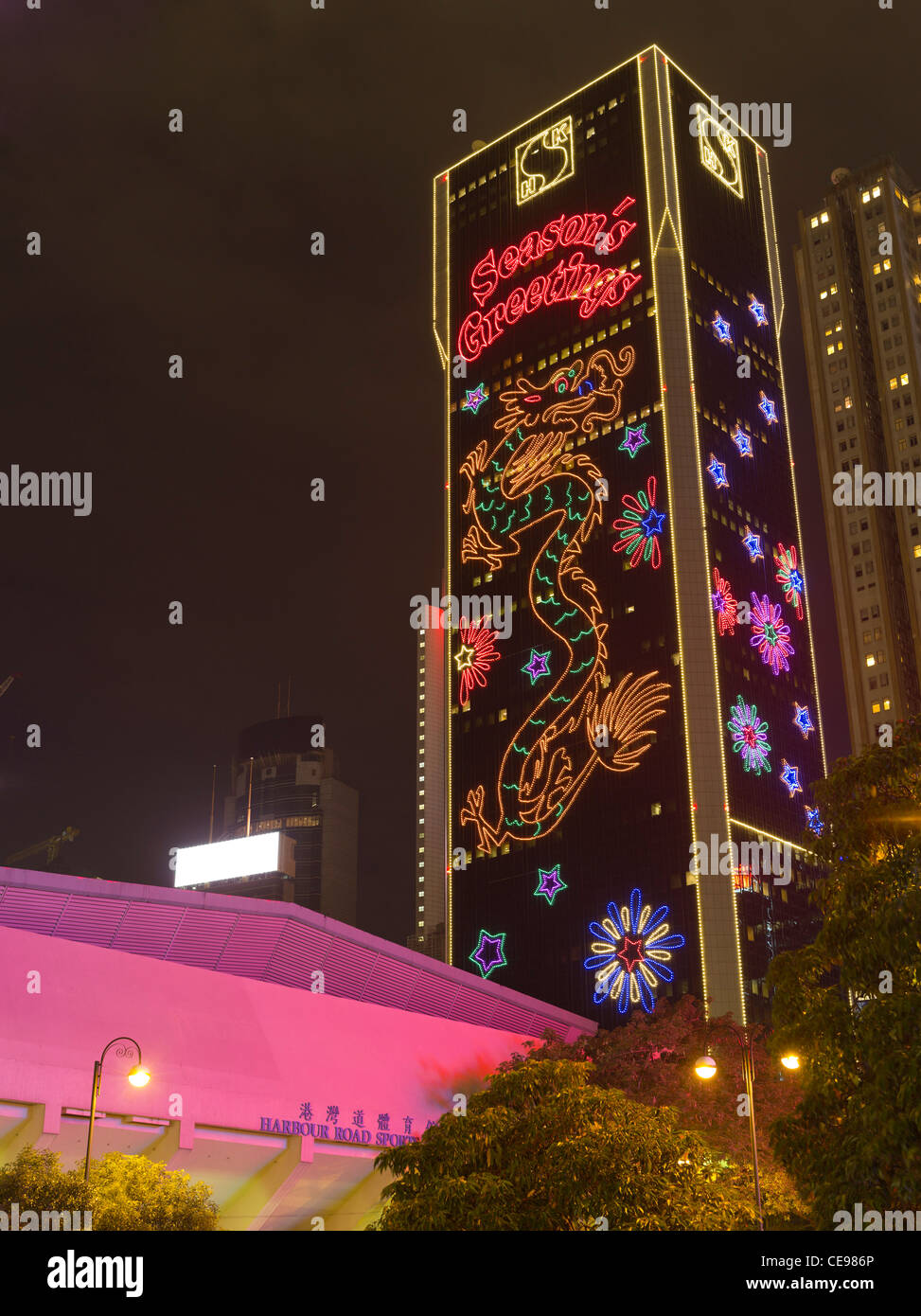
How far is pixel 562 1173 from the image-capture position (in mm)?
25219

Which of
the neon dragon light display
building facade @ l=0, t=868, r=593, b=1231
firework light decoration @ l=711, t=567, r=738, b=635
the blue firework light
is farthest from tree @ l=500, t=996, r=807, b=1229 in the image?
firework light decoration @ l=711, t=567, r=738, b=635

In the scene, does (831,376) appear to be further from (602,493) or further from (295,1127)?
(295,1127)

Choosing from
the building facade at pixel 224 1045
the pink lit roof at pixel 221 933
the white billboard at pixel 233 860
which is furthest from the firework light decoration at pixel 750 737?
the building facade at pixel 224 1045

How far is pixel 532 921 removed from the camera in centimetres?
11206

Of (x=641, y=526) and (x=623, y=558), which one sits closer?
(x=641, y=526)

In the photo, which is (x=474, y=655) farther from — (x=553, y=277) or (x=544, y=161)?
(x=544, y=161)

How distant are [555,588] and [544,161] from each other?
4889 centimetres

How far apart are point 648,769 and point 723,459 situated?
3092 centimetres

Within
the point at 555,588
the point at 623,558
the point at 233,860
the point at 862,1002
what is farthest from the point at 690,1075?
the point at 233,860

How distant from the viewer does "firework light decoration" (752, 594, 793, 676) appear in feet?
379

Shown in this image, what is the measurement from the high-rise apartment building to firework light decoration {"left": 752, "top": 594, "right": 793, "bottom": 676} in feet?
152

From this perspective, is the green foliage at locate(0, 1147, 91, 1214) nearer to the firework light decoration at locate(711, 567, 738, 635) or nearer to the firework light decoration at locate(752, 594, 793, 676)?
the firework light decoration at locate(711, 567, 738, 635)
